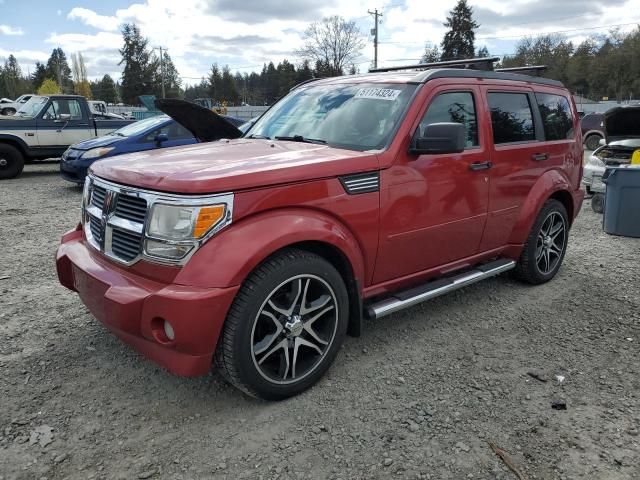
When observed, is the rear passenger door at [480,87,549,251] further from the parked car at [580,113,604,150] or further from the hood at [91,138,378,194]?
the parked car at [580,113,604,150]

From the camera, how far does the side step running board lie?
3377 millimetres

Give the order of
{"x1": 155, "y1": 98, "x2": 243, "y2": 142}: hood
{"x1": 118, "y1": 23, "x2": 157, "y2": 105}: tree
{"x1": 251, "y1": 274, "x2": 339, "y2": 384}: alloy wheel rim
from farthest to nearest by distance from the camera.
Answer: {"x1": 118, "y1": 23, "x2": 157, "y2": 105}: tree, {"x1": 155, "y1": 98, "x2": 243, "y2": 142}: hood, {"x1": 251, "y1": 274, "x2": 339, "y2": 384}: alloy wheel rim

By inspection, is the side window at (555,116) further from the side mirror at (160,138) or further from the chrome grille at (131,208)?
the side mirror at (160,138)

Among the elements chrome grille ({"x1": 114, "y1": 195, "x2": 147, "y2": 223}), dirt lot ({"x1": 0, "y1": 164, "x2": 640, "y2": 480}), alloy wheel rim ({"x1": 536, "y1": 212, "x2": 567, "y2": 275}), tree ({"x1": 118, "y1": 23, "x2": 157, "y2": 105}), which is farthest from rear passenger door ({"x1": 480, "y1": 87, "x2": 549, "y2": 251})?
tree ({"x1": 118, "y1": 23, "x2": 157, "y2": 105})

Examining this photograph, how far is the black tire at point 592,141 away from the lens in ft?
59.2

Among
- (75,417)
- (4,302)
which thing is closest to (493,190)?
(75,417)

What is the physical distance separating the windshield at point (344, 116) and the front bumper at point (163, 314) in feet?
4.99

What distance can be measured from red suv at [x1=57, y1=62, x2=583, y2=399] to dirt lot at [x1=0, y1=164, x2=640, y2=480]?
0.34 meters

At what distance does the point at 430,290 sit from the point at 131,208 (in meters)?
2.14

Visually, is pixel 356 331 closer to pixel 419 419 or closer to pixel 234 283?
pixel 419 419

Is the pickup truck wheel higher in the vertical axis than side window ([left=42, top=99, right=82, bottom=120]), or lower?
lower

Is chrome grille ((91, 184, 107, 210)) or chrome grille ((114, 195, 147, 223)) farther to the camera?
chrome grille ((91, 184, 107, 210))

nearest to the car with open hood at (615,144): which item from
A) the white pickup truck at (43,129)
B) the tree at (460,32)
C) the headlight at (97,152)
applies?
the headlight at (97,152)

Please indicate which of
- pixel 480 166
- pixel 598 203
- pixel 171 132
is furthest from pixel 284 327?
pixel 171 132
